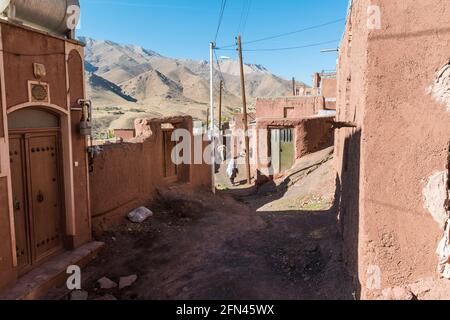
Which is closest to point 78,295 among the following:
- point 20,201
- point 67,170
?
point 20,201

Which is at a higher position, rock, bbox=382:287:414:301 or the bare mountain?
the bare mountain

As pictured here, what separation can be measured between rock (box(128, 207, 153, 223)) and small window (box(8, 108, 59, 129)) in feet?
9.97

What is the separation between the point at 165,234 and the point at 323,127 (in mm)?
11180

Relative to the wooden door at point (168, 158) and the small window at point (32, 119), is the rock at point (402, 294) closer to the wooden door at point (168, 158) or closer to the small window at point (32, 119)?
the small window at point (32, 119)

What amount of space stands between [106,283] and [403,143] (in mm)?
4978

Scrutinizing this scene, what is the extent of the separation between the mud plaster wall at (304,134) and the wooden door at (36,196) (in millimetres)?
12142

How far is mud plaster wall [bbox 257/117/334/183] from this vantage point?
17.0 metres

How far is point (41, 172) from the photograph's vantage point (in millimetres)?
6289

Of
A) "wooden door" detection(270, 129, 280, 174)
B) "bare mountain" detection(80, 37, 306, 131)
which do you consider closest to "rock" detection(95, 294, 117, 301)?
"wooden door" detection(270, 129, 280, 174)

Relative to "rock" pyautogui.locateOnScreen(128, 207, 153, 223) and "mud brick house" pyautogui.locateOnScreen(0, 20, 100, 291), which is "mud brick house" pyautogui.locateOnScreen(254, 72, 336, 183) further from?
"mud brick house" pyautogui.locateOnScreen(0, 20, 100, 291)

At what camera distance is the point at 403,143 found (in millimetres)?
4492

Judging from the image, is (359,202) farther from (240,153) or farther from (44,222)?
(240,153)

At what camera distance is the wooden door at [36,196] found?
18.9 feet

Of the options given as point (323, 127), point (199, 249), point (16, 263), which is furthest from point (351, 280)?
point (323, 127)
